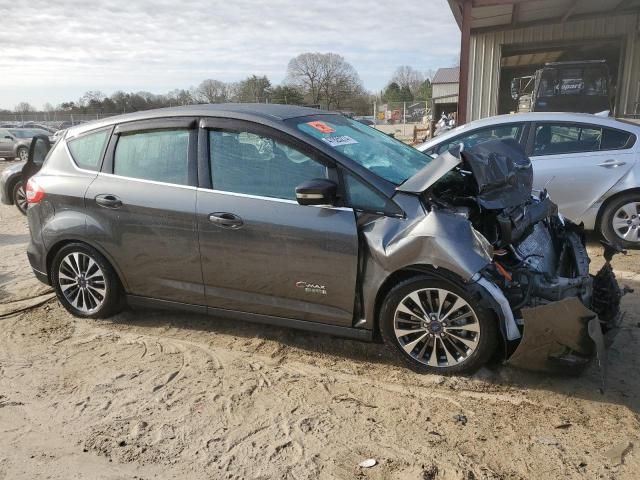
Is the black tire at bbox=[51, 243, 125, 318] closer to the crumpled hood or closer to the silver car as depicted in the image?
the crumpled hood

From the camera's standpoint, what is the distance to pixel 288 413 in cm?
316

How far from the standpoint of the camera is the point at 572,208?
241 inches

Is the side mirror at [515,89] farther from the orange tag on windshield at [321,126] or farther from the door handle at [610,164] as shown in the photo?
the orange tag on windshield at [321,126]

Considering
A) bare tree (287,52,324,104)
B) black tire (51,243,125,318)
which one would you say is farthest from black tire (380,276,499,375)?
bare tree (287,52,324,104)

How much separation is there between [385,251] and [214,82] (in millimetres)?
44058

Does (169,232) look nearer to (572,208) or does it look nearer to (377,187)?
(377,187)

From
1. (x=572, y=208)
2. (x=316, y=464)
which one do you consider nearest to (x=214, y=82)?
(x=572, y=208)

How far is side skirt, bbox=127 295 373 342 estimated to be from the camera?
3.63 meters

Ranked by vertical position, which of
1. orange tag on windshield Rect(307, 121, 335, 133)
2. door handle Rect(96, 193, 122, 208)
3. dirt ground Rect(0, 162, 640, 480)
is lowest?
dirt ground Rect(0, 162, 640, 480)

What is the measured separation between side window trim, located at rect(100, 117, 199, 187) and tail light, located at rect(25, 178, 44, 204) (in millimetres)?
660

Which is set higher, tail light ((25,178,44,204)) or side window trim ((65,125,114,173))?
side window trim ((65,125,114,173))

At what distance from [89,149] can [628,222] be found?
5638mm

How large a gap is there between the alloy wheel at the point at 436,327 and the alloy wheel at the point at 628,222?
372cm

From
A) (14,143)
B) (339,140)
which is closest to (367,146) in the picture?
(339,140)
